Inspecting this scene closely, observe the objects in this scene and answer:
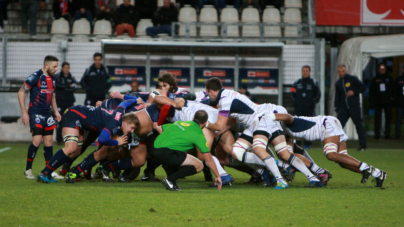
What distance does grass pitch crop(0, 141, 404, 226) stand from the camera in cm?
446

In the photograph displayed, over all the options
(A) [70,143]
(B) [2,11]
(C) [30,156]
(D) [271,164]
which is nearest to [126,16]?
(B) [2,11]

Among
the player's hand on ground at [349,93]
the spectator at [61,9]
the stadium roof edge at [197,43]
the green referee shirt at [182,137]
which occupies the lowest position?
the green referee shirt at [182,137]

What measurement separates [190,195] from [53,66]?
10.6ft

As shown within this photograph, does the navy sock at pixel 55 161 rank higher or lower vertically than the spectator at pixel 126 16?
lower

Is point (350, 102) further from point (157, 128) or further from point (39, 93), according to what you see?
point (39, 93)

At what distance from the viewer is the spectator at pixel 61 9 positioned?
16250mm

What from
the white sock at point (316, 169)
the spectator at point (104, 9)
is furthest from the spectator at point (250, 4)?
the white sock at point (316, 169)

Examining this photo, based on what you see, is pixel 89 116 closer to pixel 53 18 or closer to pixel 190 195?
pixel 190 195

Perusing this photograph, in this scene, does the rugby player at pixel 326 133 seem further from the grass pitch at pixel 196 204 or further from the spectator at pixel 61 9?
the spectator at pixel 61 9

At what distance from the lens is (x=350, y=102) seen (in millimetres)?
11914

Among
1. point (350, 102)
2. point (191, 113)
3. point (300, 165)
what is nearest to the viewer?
point (300, 165)

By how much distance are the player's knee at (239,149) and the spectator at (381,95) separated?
30.8 feet

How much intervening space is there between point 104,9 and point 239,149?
10.7 meters

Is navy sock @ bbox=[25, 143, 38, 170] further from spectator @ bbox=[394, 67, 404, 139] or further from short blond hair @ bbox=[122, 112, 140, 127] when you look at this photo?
spectator @ bbox=[394, 67, 404, 139]
